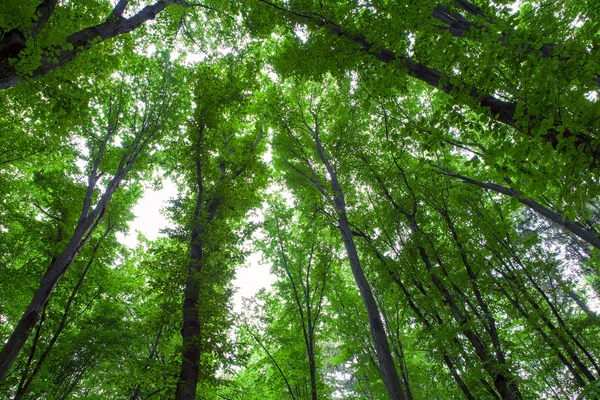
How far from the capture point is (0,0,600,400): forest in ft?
11.1

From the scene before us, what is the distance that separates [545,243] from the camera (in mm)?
15781

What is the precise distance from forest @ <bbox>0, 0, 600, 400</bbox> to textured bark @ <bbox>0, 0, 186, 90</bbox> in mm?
28

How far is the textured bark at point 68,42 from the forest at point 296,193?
1.1 inches

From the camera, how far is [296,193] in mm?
9359

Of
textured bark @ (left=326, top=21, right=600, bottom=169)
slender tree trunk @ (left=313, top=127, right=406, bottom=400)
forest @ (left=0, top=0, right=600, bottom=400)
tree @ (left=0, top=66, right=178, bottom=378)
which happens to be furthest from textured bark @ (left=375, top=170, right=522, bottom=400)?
tree @ (left=0, top=66, right=178, bottom=378)

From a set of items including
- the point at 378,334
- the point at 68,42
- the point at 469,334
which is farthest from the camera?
the point at 469,334

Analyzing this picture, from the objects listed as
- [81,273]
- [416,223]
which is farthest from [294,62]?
[81,273]

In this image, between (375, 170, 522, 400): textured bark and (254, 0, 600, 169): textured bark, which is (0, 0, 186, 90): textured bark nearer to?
(254, 0, 600, 169): textured bark

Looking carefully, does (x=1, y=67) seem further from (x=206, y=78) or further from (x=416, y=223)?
(x=416, y=223)

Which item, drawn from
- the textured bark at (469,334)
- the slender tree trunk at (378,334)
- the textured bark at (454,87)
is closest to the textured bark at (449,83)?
the textured bark at (454,87)

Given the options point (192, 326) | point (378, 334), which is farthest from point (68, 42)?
point (378, 334)

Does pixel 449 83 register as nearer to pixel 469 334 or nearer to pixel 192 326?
pixel 469 334

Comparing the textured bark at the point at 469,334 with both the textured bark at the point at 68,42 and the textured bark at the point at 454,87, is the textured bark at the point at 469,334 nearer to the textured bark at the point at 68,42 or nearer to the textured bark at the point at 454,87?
the textured bark at the point at 454,87

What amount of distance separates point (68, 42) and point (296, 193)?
22.1ft
